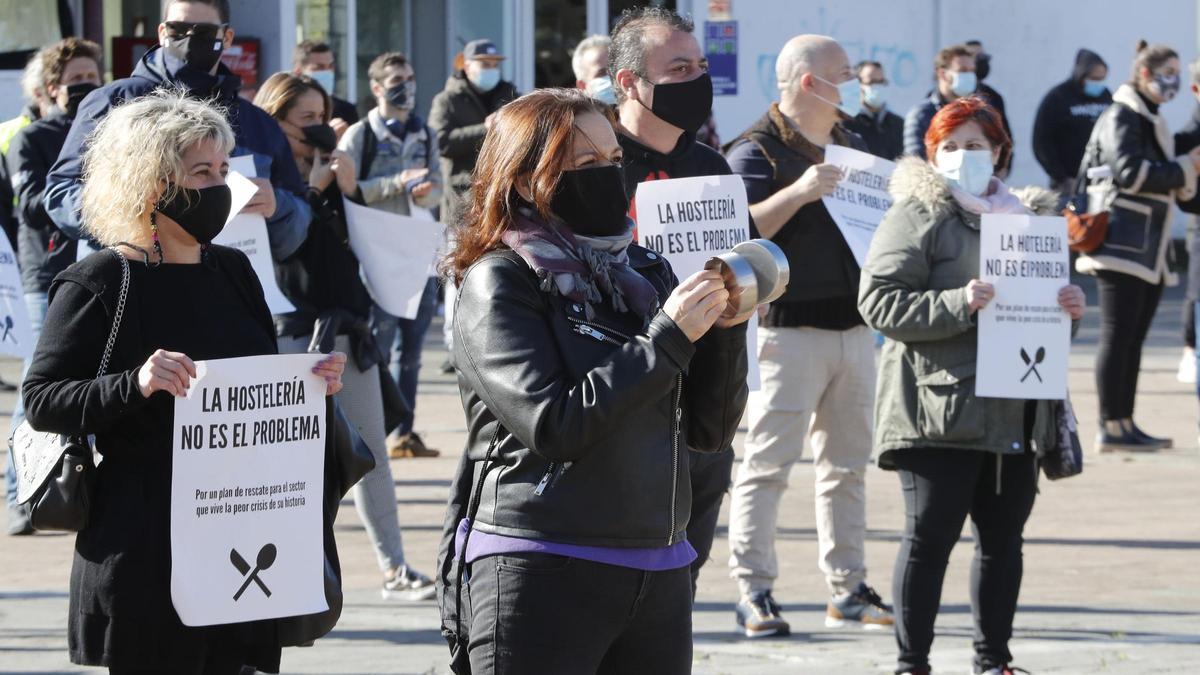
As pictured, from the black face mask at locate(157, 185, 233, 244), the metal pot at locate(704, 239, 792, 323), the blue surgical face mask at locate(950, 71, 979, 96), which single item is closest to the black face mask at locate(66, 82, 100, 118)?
the black face mask at locate(157, 185, 233, 244)

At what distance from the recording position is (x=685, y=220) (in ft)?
18.4

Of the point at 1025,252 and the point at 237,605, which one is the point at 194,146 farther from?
the point at 1025,252

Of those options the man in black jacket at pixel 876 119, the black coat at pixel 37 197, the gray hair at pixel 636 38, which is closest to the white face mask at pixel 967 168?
the gray hair at pixel 636 38

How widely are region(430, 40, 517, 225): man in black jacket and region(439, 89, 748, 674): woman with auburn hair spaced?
7.35m

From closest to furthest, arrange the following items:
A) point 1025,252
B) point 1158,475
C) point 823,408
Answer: point 1025,252
point 823,408
point 1158,475

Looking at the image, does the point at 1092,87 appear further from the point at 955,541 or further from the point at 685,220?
the point at 685,220

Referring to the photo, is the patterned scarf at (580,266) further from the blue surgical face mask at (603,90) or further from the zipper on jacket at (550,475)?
the blue surgical face mask at (603,90)

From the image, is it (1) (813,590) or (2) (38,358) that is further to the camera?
(1) (813,590)

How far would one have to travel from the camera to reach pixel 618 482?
3.54 m

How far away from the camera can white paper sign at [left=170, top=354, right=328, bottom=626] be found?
4000 mm

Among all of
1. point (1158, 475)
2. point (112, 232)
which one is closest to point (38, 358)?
point (112, 232)

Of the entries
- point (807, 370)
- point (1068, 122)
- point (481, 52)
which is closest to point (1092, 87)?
point (1068, 122)

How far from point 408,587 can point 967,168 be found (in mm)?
2744

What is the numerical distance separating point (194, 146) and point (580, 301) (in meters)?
1.17
